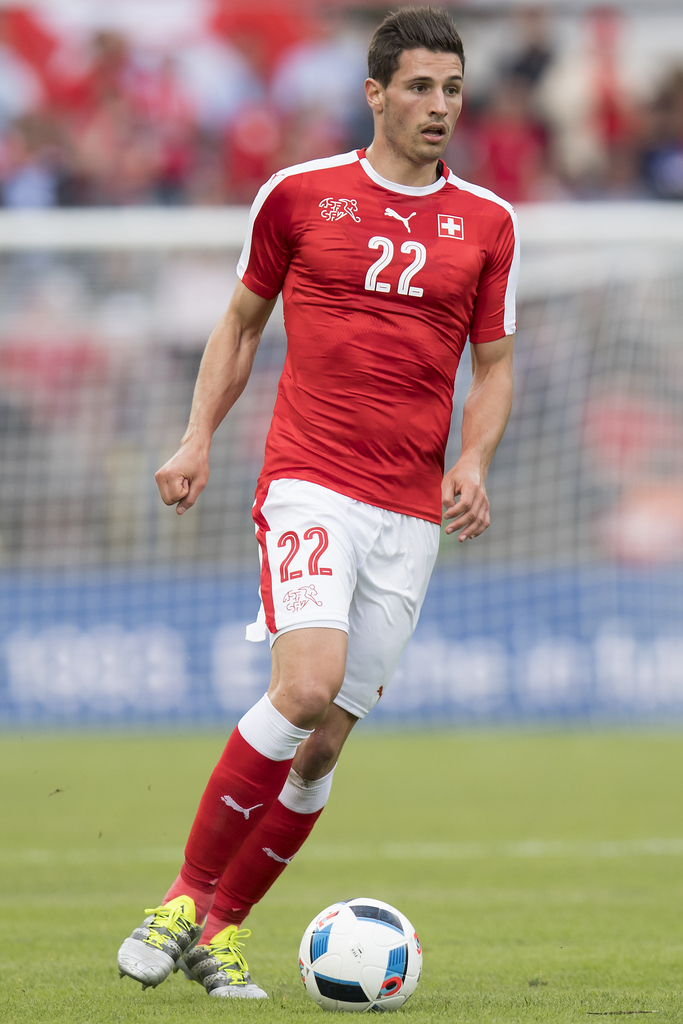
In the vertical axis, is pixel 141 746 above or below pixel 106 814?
below

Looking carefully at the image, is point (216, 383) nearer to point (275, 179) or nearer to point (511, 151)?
point (275, 179)

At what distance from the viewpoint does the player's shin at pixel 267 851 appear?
3.90m

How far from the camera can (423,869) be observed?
591 cm

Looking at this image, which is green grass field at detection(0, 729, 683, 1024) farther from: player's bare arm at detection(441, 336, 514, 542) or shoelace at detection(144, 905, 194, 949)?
player's bare arm at detection(441, 336, 514, 542)

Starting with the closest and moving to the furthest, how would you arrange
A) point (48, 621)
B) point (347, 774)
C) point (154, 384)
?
point (347, 774) < point (48, 621) < point (154, 384)

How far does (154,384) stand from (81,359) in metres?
0.63

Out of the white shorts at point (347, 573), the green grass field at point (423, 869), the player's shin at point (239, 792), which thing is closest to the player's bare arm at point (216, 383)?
the white shorts at point (347, 573)

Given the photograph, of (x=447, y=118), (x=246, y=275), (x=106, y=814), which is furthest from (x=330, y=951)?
(x=106, y=814)

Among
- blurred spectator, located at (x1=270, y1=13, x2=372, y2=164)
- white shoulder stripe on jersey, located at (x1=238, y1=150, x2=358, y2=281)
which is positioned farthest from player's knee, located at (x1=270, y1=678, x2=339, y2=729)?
blurred spectator, located at (x1=270, y1=13, x2=372, y2=164)

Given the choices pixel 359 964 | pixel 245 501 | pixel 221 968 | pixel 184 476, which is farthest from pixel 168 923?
pixel 245 501

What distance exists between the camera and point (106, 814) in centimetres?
716

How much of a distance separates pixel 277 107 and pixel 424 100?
1225cm

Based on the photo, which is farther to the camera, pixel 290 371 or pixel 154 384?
pixel 154 384

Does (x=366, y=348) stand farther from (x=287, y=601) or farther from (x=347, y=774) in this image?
(x=347, y=774)
